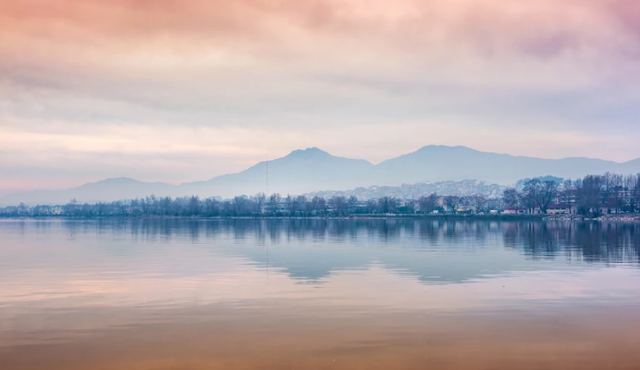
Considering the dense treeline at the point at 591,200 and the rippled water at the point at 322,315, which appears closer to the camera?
the rippled water at the point at 322,315

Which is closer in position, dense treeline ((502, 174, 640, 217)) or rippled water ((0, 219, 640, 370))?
rippled water ((0, 219, 640, 370))

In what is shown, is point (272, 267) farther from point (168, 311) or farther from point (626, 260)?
point (626, 260)

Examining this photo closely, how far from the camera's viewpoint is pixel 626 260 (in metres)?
37.1

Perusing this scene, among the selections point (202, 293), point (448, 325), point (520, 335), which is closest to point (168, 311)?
point (202, 293)

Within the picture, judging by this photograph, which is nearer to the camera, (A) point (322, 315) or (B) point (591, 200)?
(A) point (322, 315)

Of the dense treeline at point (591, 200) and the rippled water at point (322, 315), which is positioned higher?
the dense treeline at point (591, 200)

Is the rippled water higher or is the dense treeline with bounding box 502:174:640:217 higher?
the dense treeline with bounding box 502:174:640:217

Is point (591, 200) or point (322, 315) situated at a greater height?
point (591, 200)

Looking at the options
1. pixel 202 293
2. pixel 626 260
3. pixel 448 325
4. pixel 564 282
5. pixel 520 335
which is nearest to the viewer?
pixel 520 335

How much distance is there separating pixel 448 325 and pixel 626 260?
77.1 ft

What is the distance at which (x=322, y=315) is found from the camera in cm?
1992

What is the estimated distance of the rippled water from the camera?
592 inches

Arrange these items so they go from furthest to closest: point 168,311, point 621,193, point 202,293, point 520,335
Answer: point 621,193 < point 202,293 < point 168,311 < point 520,335

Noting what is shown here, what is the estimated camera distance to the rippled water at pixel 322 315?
15.0 meters
